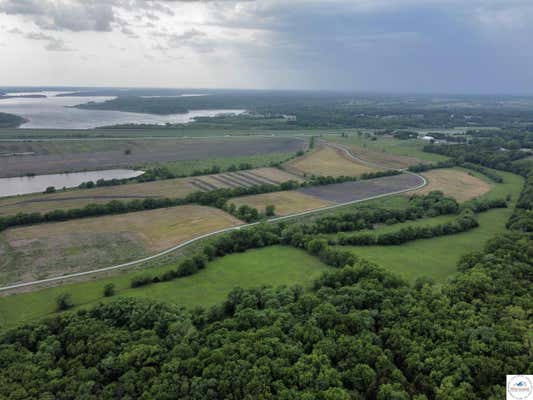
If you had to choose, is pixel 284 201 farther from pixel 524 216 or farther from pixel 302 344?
pixel 302 344

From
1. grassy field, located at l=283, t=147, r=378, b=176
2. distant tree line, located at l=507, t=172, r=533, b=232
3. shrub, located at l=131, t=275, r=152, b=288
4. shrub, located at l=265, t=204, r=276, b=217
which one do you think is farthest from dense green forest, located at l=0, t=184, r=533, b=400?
grassy field, located at l=283, t=147, r=378, b=176

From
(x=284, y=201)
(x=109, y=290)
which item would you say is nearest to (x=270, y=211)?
(x=284, y=201)

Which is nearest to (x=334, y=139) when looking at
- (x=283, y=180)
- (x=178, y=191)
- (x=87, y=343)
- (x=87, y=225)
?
(x=283, y=180)

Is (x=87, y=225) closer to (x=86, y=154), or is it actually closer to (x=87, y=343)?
(x=87, y=343)

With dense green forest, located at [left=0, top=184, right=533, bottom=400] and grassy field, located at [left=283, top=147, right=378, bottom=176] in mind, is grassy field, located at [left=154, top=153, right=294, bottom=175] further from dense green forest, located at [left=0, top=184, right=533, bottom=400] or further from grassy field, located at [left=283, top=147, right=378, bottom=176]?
dense green forest, located at [left=0, top=184, right=533, bottom=400]

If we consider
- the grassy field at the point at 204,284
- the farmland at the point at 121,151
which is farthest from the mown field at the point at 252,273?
the farmland at the point at 121,151

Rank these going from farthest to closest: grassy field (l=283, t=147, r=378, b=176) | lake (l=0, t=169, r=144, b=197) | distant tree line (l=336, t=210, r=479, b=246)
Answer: grassy field (l=283, t=147, r=378, b=176)
lake (l=0, t=169, r=144, b=197)
distant tree line (l=336, t=210, r=479, b=246)
